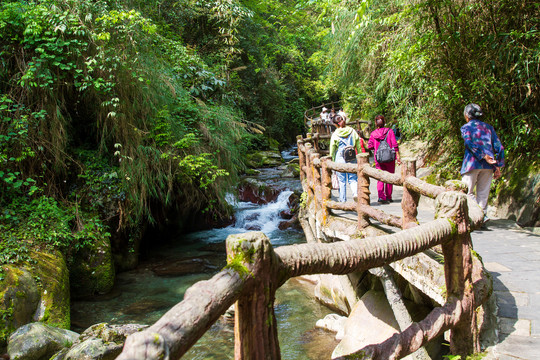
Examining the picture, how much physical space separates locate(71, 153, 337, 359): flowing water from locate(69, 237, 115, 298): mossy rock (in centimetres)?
25

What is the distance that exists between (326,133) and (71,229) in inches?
516

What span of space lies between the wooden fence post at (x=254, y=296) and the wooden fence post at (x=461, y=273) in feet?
5.02

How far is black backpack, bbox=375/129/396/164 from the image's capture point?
269 inches

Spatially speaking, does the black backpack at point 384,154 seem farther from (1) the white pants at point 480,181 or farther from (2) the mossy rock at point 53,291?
(2) the mossy rock at point 53,291

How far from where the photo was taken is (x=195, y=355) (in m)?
5.98

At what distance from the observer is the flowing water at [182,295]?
6062 millimetres

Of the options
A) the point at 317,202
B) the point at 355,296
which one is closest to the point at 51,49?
the point at 317,202

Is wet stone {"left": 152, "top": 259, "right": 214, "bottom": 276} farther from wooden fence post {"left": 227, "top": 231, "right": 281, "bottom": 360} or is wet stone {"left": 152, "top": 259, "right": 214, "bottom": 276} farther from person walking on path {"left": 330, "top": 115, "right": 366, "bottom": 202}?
wooden fence post {"left": 227, "top": 231, "right": 281, "bottom": 360}

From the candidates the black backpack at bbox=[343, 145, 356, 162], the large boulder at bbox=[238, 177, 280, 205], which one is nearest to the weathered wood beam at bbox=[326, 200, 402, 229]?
the black backpack at bbox=[343, 145, 356, 162]

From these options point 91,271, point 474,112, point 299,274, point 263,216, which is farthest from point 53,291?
point 263,216

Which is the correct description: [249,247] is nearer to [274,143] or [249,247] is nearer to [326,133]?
[326,133]

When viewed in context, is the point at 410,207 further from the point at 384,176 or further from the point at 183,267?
the point at 183,267

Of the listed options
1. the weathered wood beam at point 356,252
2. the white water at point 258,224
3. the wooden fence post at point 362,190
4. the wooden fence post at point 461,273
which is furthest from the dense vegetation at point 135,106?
the weathered wood beam at point 356,252

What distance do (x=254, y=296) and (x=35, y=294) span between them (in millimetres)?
5953
